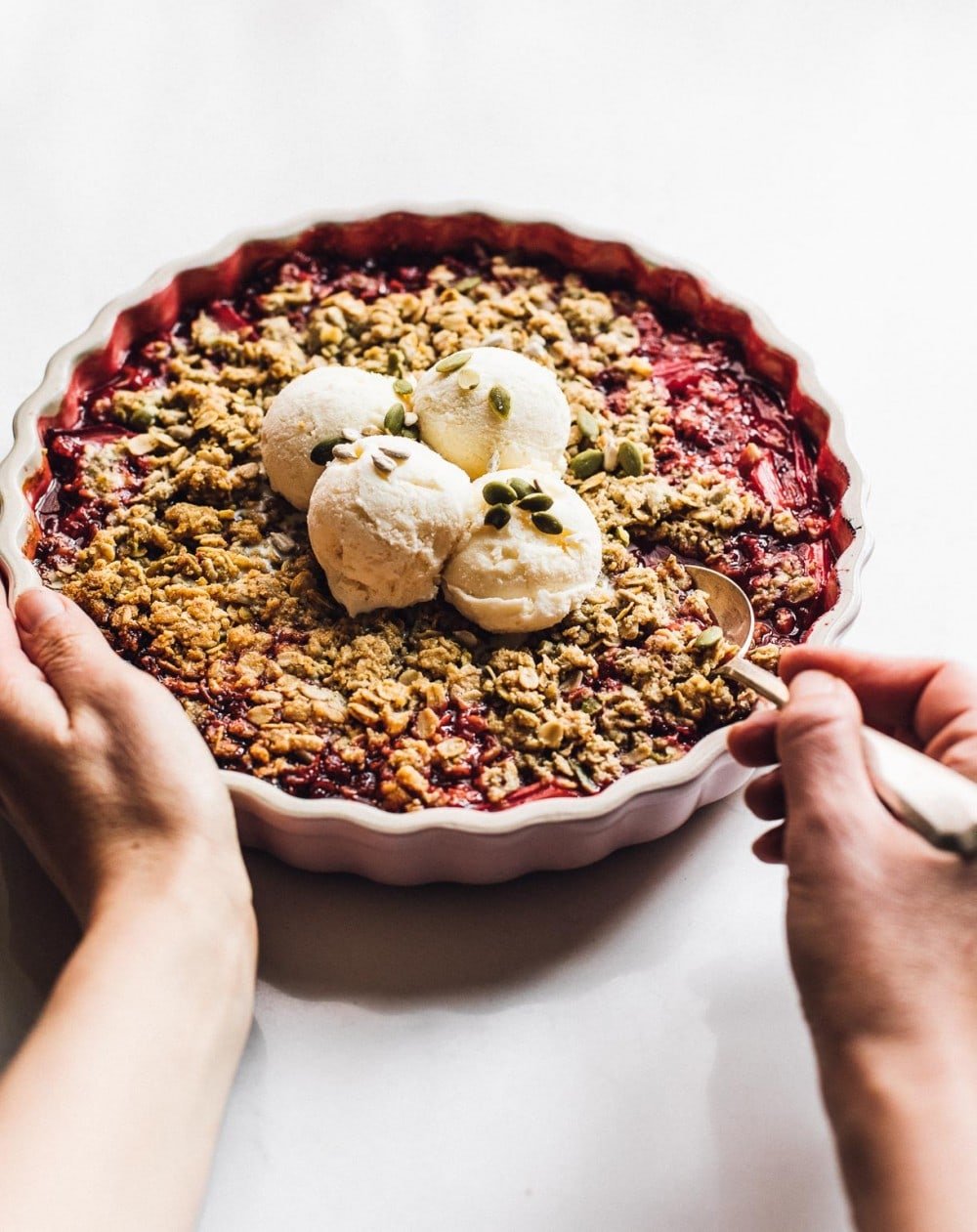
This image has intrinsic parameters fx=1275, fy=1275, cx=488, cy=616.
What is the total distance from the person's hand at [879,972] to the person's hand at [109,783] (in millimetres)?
704

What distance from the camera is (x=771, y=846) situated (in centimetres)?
170

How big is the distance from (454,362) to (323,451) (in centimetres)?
27

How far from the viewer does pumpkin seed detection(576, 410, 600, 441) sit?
221 cm

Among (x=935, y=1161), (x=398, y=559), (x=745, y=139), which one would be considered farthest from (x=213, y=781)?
(x=745, y=139)

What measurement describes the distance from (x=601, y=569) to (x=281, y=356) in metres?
0.73

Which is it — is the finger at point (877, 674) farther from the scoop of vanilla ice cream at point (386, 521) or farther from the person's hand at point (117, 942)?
the person's hand at point (117, 942)

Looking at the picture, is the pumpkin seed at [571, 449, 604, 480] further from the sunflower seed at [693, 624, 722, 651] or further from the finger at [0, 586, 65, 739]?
the finger at [0, 586, 65, 739]

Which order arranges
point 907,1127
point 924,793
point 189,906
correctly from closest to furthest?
point 907,1127, point 924,793, point 189,906

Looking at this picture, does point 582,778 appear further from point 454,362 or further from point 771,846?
point 454,362

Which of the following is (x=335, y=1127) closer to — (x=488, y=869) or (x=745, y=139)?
(x=488, y=869)

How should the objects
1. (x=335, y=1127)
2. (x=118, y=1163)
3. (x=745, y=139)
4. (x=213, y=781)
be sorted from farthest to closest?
(x=745, y=139) < (x=335, y=1127) < (x=213, y=781) < (x=118, y=1163)

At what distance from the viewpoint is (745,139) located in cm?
312

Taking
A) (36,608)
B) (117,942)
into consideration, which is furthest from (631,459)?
(117,942)

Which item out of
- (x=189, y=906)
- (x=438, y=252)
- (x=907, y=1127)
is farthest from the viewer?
(x=438, y=252)
